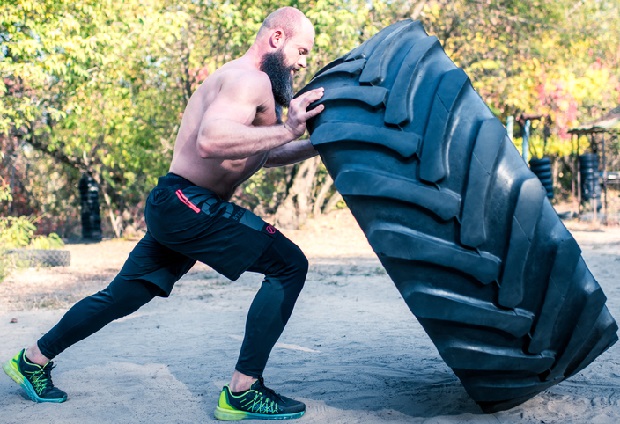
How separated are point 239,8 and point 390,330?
8.82m

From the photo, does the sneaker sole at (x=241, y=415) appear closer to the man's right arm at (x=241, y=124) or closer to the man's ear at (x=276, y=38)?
the man's right arm at (x=241, y=124)

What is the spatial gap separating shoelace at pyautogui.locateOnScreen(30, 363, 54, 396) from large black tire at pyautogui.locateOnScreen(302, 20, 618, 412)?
1776 mm

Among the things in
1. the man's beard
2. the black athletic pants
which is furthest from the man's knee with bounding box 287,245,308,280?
the man's beard

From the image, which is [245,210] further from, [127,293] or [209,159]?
[127,293]

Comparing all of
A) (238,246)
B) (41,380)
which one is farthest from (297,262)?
(41,380)

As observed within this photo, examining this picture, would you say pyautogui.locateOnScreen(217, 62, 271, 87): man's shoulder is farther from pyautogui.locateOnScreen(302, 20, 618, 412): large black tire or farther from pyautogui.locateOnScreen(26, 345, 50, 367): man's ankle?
pyautogui.locateOnScreen(26, 345, 50, 367): man's ankle

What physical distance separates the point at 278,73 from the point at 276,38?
0.15 metres

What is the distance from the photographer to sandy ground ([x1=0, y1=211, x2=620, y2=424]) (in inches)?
135

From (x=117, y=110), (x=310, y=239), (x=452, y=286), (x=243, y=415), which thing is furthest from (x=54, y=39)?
(x=452, y=286)

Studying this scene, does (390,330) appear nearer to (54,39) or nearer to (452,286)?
(452,286)

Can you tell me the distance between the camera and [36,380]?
3.77 m

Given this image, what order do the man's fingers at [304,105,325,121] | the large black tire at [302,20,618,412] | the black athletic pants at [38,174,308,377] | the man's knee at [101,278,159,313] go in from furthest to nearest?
the man's knee at [101,278,159,313], the black athletic pants at [38,174,308,377], the man's fingers at [304,105,325,121], the large black tire at [302,20,618,412]

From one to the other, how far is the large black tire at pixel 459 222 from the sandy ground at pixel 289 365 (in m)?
0.49

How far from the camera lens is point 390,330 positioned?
538 cm
